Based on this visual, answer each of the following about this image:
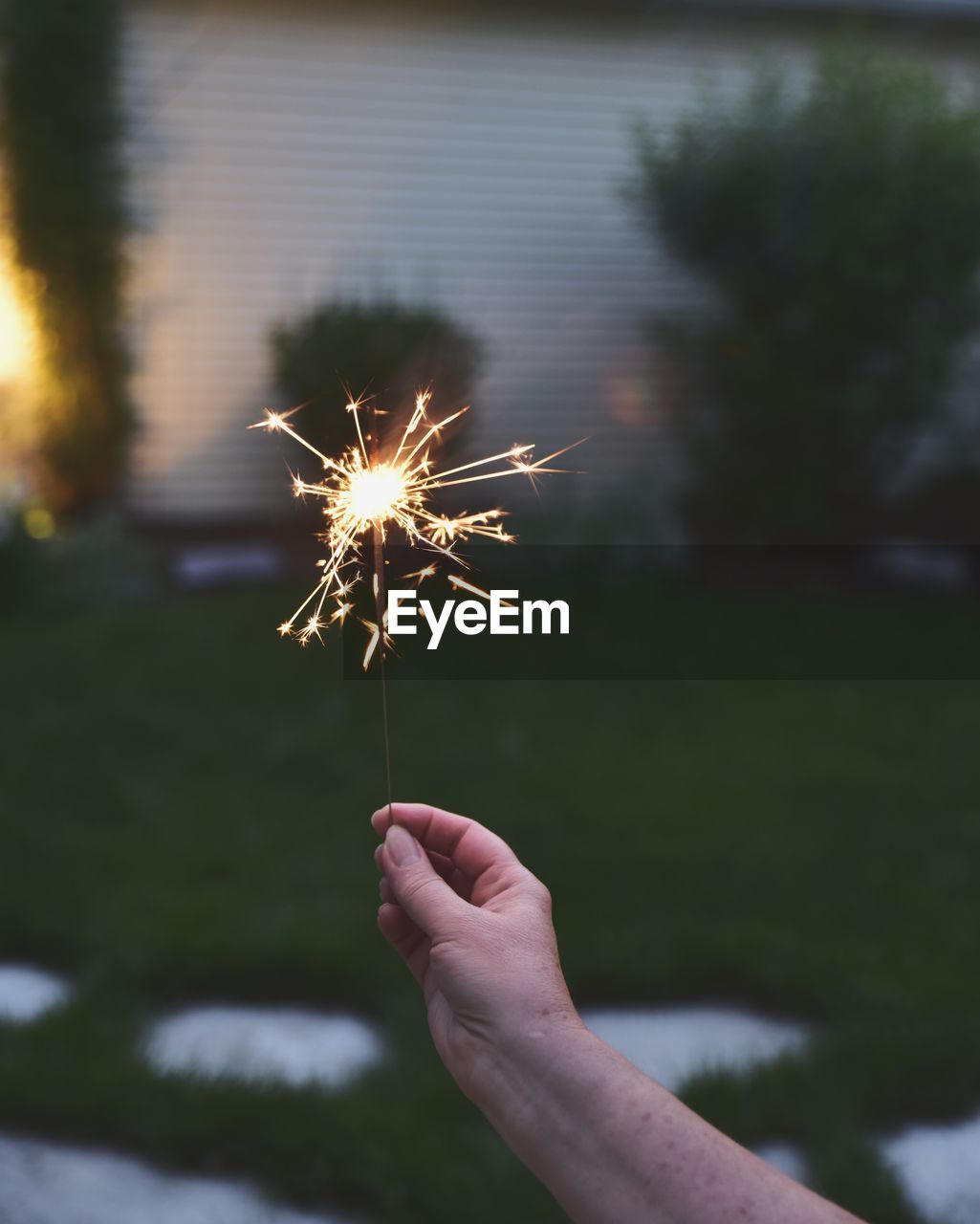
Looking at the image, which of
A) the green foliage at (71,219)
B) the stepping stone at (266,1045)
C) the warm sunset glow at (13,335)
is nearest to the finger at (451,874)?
the stepping stone at (266,1045)

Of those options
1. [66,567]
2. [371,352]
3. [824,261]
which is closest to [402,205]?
[371,352]

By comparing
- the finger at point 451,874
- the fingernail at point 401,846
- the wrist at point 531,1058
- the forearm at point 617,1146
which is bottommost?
the forearm at point 617,1146

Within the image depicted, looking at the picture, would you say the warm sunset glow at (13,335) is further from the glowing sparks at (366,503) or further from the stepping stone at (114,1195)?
the glowing sparks at (366,503)

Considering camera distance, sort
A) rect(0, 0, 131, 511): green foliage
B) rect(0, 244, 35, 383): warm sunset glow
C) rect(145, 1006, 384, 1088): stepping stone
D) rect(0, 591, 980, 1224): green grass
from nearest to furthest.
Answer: rect(0, 591, 980, 1224): green grass, rect(145, 1006, 384, 1088): stepping stone, rect(0, 0, 131, 511): green foliage, rect(0, 244, 35, 383): warm sunset glow

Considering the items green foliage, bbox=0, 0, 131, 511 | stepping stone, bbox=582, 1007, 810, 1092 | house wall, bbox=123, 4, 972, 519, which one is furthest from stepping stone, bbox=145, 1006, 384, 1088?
house wall, bbox=123, 4, 972, 519

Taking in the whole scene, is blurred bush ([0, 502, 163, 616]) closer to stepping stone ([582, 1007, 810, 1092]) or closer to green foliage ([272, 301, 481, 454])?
green foliage ([272, 301, 481, 454])

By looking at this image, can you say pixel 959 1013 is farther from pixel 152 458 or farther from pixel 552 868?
pixel 152 458

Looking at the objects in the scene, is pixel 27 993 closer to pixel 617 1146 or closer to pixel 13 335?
pixel 617 1146
